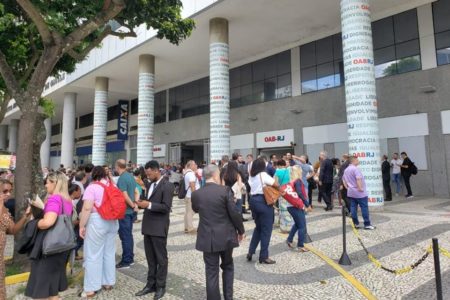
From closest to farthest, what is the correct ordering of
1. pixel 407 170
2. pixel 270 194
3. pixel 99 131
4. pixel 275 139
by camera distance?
pixel 270 194
pixel 407 170
pixel 275 139
pixel 99 131

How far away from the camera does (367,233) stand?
7.68 m

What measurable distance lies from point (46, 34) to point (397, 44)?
15.2m

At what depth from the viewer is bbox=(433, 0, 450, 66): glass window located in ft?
46.9

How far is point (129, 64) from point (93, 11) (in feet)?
55.4

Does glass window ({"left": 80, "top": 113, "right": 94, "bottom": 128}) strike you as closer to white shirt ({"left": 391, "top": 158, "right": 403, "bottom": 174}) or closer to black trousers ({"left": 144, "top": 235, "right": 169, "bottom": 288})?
white shirt ({"left": 391, "top": 158, "right": 403, "bottom": 174})

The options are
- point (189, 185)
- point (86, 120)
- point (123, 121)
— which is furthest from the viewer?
point (86, 120)

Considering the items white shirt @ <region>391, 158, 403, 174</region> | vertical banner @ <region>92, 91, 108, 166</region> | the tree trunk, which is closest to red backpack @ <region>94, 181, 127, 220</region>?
the tree trunk

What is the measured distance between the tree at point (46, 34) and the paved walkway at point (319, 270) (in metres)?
2.83

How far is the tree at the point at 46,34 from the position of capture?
602 centimetres

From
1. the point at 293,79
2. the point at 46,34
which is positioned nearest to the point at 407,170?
the point at 293,79

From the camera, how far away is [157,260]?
14.9 feet

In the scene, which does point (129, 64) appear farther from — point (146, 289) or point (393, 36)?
point (146, 289)

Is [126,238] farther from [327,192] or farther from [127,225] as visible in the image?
[327,192]

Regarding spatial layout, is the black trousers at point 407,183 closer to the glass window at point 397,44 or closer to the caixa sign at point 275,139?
the glass window at point 397,44
